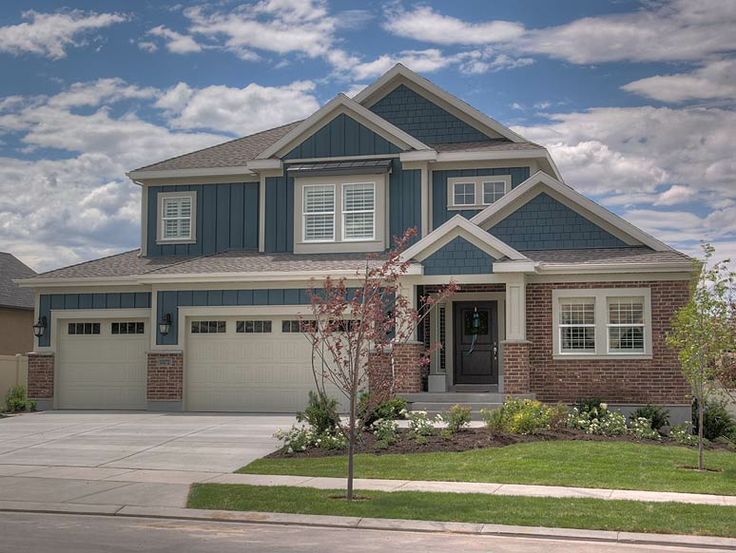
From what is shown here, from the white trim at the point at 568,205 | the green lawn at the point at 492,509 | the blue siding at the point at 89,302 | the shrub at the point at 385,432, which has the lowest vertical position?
the green lawn at the point at 492,509

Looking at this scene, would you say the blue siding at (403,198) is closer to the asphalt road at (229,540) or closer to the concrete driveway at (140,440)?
the concrete driveway at (140,440)

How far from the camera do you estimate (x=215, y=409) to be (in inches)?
961

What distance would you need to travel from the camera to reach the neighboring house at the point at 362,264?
21.9m

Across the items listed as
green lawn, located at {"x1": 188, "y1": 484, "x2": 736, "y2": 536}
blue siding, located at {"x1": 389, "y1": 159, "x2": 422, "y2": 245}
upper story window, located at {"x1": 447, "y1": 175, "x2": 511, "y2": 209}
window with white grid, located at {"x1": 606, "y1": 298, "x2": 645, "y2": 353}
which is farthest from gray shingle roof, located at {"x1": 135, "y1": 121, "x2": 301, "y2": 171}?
green lawn, located at {"x1": 188, "y1": 484, "x2": 736, "y2": 536}

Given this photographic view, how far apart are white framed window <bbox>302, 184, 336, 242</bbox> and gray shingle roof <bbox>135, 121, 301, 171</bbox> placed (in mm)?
2341

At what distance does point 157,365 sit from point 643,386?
40.3ft

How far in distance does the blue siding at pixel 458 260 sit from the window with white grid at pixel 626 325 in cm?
311

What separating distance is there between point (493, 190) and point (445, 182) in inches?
53.6

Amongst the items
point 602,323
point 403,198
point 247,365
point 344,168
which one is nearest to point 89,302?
point 247,365

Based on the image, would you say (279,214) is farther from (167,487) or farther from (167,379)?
(167,487)

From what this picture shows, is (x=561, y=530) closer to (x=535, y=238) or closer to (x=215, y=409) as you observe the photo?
(x=535, y=238)

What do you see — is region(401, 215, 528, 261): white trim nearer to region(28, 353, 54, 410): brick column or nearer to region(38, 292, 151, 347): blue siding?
region(38, 292, 151, 347): blue siding

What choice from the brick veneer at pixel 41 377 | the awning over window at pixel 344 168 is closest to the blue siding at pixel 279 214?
the awning over window at pixel 344 168

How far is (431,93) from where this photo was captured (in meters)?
27.0
